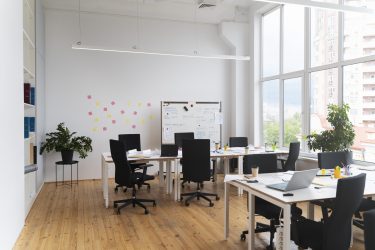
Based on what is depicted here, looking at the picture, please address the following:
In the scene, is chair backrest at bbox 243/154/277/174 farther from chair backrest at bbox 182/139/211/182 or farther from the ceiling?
the ceiling

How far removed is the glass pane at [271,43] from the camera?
7.39m

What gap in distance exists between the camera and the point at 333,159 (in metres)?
4.11

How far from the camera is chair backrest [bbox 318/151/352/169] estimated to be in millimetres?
4008

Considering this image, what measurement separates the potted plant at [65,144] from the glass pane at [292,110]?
445 centimetres

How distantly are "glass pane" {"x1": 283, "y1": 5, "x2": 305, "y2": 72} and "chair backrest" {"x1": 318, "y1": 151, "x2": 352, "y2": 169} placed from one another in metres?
2.86

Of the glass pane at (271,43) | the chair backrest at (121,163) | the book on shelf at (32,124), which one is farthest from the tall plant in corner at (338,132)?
the book on shelf at (32,124)

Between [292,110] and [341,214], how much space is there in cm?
483

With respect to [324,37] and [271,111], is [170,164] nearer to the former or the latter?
[271,111]

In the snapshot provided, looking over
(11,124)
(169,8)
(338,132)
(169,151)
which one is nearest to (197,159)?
(169,151)

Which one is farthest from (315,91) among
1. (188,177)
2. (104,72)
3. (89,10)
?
(89,10)

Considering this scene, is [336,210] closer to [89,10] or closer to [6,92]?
[6,92]

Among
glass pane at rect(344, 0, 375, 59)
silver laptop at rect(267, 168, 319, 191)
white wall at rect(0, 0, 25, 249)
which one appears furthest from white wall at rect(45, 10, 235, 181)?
silver laptop at rect(267, 168, 319, 191)

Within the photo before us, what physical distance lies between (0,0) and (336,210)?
3.48 m

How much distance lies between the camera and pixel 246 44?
8094 millimetres
